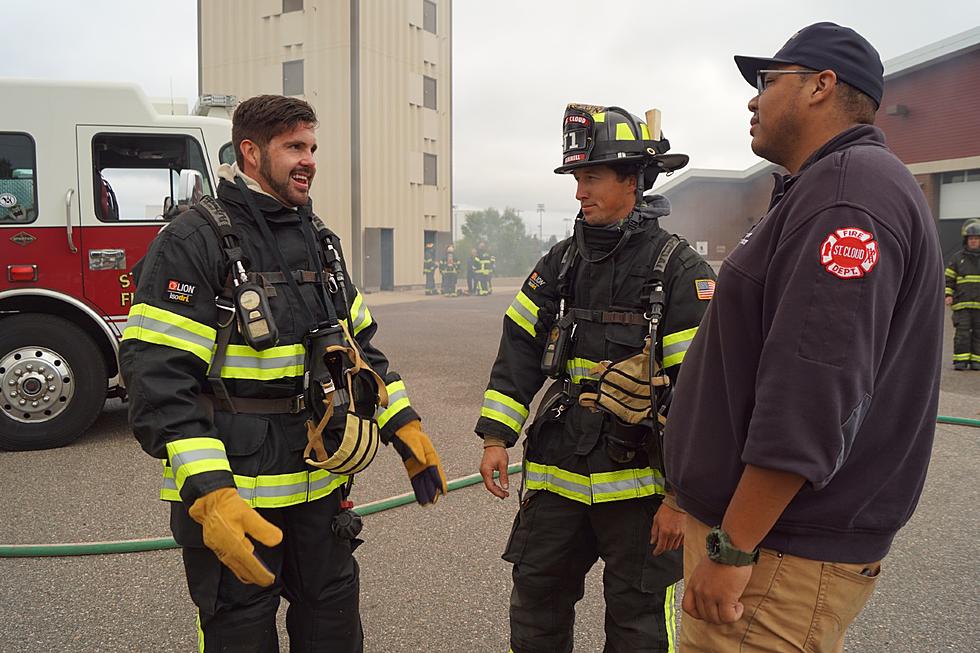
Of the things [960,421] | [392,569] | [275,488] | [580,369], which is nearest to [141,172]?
[392,569]

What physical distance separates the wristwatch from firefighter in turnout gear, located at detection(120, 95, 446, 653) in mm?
1168

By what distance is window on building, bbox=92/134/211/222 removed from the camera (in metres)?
6.27

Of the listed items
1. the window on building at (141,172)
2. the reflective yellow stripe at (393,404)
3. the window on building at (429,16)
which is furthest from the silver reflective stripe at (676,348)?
the window on building at (429,16)

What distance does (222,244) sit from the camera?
91.4 inches

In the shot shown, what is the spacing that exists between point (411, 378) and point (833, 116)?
310 inches

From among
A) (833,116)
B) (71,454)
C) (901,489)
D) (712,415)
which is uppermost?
(833,116)

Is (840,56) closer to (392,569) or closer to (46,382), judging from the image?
(392,569)

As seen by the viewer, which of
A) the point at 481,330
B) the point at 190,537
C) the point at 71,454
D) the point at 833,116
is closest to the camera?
the point at 833,116

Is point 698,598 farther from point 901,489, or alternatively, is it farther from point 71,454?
point 71,454

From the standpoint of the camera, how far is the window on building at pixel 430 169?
26750 mm

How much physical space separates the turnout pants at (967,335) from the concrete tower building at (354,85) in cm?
1779

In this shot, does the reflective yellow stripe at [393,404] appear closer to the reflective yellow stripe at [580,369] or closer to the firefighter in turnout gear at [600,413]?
the firefighter in turnout gear at [600,413]

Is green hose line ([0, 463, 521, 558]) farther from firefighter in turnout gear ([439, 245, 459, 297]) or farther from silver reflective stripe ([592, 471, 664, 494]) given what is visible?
firefighter in turnout gear ([439, 245, 459, 297])

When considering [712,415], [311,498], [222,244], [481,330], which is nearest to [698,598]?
[712,415]
